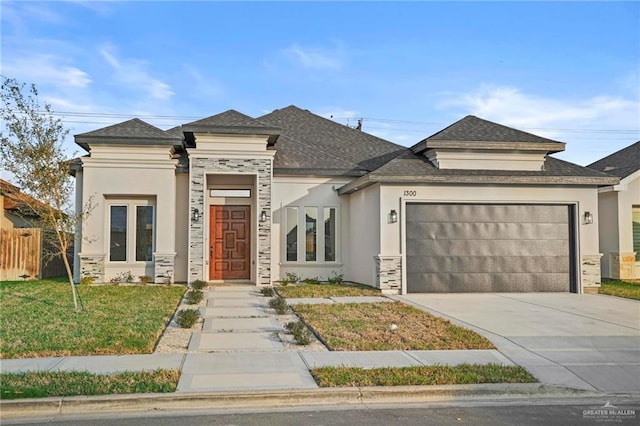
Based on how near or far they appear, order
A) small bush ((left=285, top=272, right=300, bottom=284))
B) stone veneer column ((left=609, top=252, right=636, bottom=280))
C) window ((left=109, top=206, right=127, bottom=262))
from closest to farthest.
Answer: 1. window ((left=109, top=206, right=127, bottom=262))
2. small bush ((left=285, top=272, right=300, bottom=284))
3. stone veneer column ((left=609, top=252, right=636, bottom=280))

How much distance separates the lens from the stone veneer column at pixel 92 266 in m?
15.8

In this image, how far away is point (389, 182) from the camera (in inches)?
570

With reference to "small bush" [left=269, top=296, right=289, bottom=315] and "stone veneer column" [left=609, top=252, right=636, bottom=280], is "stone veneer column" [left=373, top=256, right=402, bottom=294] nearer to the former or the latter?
"small bush" [left=269, top=296, right=289, bottom=315]

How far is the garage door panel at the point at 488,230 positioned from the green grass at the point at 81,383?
9572 millimetres

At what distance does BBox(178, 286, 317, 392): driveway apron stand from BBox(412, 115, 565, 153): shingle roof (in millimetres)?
7503

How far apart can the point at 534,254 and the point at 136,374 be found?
11.9 m

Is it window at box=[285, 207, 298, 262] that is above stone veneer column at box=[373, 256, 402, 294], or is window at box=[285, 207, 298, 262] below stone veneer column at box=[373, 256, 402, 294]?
above

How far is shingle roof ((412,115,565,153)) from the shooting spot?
614 inches

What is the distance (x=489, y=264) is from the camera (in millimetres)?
14852

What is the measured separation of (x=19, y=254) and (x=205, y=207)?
7685 mm

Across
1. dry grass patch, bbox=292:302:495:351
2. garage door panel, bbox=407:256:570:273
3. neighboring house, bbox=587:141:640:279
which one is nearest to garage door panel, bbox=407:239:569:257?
garage door panel, bbox=407:256:570:273

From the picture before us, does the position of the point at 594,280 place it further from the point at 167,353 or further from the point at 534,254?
the point at 167,353

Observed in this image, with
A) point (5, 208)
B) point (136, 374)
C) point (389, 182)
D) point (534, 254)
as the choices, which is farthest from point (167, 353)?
point (5, 208)

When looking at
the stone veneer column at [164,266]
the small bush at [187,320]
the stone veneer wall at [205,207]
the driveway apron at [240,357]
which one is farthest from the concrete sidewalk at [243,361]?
the stone veneer column at [164,266]
